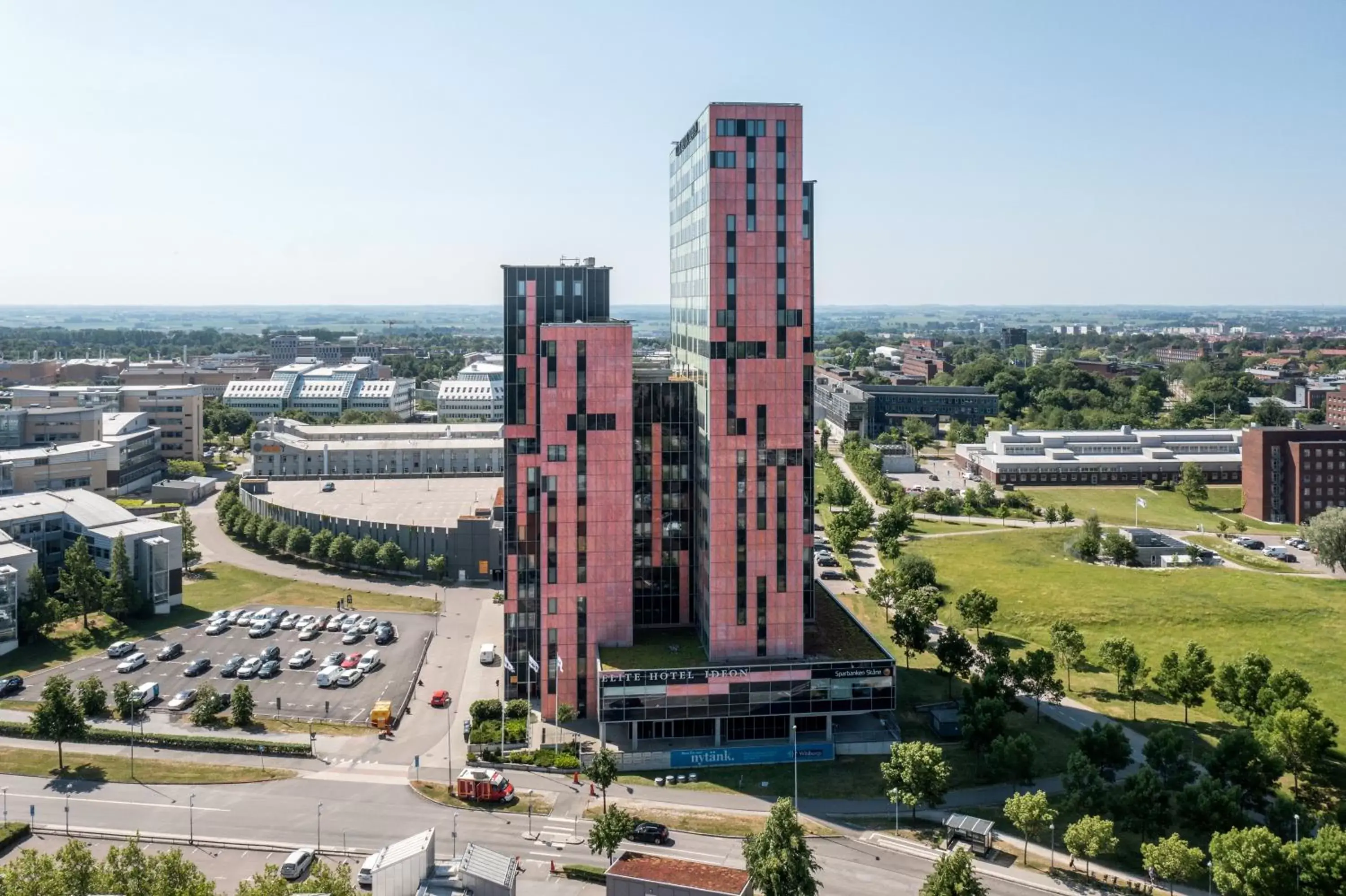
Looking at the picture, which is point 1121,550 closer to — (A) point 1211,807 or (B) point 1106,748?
(B) point 1106,748

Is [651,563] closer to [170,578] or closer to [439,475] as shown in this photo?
[170,578]

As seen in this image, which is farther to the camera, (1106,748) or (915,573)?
(915,573)

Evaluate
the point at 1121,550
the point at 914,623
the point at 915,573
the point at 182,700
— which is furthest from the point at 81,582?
the point at 1121,550

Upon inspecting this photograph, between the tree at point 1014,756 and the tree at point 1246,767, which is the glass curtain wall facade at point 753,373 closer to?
the tree at point 1014,756

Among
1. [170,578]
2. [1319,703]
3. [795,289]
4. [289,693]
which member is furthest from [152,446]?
[1319,703]

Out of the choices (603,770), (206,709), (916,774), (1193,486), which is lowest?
(206,709)

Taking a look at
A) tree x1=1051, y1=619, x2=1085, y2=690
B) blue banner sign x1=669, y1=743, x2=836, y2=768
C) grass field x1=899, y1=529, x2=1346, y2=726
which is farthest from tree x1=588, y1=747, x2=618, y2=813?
tree x1=1051, y1=619, x2=1085, y2=690

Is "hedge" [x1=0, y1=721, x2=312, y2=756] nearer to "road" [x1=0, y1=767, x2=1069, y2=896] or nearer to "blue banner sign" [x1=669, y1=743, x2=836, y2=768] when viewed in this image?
"road" [x1=0, y1=767, x2=1069, y2=896]
